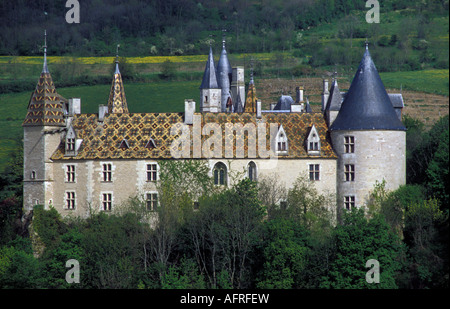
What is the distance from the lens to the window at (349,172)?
6244cm

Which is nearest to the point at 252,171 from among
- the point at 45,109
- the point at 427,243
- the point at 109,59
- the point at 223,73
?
the point at 427,243

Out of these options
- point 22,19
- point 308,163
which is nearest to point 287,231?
point 308,163

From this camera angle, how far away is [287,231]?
59062mm

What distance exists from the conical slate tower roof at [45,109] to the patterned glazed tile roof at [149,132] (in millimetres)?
1276

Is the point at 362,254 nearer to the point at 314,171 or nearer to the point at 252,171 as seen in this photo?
the point at 314,171

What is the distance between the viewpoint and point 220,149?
6312cm

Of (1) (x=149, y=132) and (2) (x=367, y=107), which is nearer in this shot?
(2) (x=367, y=107)

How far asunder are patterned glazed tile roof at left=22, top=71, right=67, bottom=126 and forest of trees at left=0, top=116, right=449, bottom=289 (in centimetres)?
589

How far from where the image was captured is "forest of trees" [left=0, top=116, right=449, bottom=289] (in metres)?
57.4

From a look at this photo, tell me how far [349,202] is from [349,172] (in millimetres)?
1931

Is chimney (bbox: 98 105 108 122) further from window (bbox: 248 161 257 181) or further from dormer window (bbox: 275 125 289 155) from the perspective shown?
dormer window (bbox: 275 125 289 155)

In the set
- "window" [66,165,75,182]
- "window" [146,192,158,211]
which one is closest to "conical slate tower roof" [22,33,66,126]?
"window" [66,165,75,182]

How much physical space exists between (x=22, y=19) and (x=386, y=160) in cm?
4994
